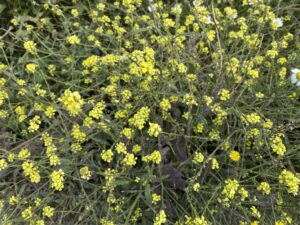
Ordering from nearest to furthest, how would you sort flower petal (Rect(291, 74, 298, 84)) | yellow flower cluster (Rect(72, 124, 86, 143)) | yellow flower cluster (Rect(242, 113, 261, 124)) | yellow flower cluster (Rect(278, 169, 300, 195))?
yellow flower cluster (Rect(278, 169, 300, 195)) < yellow flower cluster (Rect(242, 113, 261, 124)) < yellow flower cluster (Rect(72, 124, 86, 143)) < flower petal (Rect(291, 74, 298, 84))

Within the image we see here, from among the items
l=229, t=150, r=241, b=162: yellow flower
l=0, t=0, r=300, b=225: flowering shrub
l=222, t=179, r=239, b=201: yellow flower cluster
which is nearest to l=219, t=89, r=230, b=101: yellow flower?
l=0, t=0, r=300, b=225: flowering shrub

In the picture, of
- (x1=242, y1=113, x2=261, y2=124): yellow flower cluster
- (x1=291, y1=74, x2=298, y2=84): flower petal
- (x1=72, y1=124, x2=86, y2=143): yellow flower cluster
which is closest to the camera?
(x1=242, y1=113, x2=261, y2=124): yellow flower cluster

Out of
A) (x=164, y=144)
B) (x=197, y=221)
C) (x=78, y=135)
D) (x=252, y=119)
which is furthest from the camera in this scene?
(x=164, y=144)

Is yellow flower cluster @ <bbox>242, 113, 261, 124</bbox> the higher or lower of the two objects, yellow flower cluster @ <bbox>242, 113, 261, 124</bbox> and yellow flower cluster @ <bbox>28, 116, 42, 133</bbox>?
the higher

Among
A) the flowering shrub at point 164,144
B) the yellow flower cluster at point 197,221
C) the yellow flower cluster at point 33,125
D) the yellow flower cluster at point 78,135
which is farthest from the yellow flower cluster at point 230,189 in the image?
the yellow flower cluster at point 33,125

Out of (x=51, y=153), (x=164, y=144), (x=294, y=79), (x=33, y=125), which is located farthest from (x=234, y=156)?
(x=33, y=125)

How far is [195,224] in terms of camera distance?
4.38ft

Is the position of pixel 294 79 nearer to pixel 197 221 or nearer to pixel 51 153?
pixel 197 221

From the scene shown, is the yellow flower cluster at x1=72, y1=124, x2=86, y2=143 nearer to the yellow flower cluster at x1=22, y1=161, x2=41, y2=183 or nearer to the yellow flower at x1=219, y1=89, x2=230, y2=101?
the yellow flower cluster at x1=22, y1=161, x2=41, y2=183

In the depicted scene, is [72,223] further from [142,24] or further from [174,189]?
[142,24]

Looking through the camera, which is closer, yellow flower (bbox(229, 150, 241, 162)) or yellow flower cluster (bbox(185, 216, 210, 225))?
yellow flower cluster (bbox(185, 216, 210, 225))

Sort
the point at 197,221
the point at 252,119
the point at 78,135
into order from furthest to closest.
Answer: the point at 78,135 → the point at 252,119 → the point at 197,221

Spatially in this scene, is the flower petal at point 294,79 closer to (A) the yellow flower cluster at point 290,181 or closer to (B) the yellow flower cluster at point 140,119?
(A) the yellow flower cluster at point 290,181

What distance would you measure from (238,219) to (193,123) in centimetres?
47
